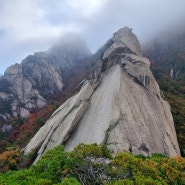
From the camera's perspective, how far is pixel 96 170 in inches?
761

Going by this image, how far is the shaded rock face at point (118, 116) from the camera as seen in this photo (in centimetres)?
2928

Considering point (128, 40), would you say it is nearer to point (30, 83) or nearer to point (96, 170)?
point (96, 170)

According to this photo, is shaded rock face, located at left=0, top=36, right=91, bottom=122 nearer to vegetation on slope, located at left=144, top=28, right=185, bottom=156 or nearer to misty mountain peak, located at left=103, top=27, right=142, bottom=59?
vegetation on slope, located at left=144, top=28, right=185, bottom=156

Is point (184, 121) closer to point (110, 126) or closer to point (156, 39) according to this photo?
point (110, 126)

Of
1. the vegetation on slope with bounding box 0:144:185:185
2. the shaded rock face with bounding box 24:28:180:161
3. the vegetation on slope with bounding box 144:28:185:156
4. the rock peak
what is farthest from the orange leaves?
the rock peak

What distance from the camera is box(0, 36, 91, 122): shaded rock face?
7931 centimetres

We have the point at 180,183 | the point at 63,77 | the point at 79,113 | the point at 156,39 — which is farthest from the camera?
the point at 156,39

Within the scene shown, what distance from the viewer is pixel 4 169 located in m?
33.5

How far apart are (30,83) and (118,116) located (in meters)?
58.4

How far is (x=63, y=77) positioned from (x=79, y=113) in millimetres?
68168

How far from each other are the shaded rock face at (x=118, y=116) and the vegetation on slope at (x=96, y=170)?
7.70 metres

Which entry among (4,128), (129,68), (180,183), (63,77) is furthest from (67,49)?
(180,183)

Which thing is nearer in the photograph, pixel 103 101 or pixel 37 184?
pixel 37 184

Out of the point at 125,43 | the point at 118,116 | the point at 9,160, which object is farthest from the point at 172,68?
the point at 9,160
